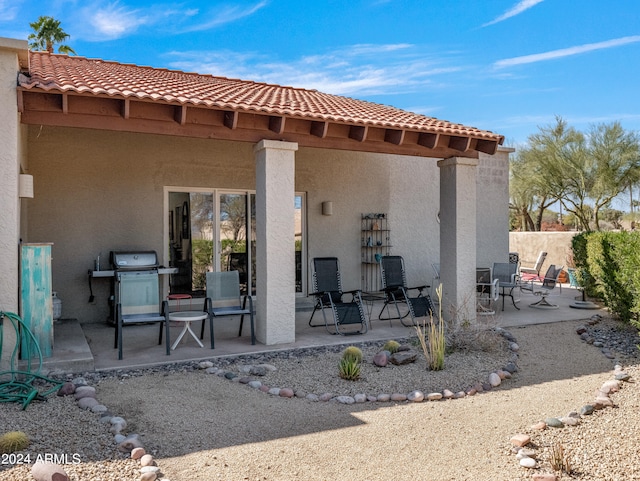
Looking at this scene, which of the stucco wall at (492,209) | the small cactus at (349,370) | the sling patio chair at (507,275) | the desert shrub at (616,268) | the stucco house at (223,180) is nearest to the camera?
the small cactus at (349,370)

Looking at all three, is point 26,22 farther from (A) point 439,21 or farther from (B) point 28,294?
(B) point 28,294

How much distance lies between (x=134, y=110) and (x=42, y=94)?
1.11 meters

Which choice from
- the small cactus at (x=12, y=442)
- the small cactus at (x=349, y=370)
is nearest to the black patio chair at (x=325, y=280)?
the small cactus at (x=349, y=370)

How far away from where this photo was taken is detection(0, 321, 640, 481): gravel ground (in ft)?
12.2

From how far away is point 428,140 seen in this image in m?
8.67

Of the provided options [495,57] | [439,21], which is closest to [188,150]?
[439,21]

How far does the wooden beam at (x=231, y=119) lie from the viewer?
7109 millimetres

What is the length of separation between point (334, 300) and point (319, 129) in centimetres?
297

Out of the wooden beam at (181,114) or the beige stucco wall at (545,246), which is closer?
the wooden beam at (181,114)

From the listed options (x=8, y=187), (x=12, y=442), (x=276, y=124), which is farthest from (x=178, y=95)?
(x=12, y=442)

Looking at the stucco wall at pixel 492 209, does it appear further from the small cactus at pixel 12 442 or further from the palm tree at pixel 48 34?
the palm tree at pixel 48 34

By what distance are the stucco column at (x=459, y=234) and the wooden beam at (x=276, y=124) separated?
134 inches

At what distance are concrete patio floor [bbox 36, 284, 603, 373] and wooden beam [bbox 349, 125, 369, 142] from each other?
318cm

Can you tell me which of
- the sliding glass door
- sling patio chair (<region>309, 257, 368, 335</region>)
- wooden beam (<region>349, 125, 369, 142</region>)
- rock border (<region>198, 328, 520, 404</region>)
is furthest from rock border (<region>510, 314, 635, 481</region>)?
the sliding glass door
